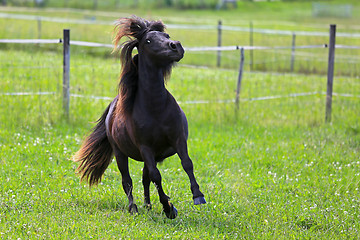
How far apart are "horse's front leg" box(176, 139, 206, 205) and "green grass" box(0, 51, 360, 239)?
39 cm

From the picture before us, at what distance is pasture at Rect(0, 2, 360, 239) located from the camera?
17.1ft

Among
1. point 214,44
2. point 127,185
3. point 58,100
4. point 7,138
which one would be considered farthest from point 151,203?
point 214,44

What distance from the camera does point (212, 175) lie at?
734 centimetres

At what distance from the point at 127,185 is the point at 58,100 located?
4.67 metres

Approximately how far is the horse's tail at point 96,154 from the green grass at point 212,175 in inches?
→ 9.2

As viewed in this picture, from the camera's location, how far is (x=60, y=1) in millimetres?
41000

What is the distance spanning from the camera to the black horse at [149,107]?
499 centimetres

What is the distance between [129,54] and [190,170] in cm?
141

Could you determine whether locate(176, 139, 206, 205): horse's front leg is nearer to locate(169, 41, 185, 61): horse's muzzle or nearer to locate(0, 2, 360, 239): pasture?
locate(0, 2, 360, 239): pasture

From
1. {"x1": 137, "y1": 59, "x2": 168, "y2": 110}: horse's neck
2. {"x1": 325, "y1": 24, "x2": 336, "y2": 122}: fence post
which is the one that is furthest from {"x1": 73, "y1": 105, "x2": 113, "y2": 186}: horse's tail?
{"x1": 325, "y1": 24, "x2": 336, "y2": 122}: fence post

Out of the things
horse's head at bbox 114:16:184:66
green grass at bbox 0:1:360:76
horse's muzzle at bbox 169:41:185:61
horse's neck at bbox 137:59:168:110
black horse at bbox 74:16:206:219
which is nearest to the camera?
horse's muzzle at bbox 169:41:185:61

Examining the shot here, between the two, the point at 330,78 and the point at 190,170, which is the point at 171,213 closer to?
the point at 190,170

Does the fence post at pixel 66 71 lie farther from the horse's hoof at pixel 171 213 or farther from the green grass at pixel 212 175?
the horse's hoof at pixel 171 213

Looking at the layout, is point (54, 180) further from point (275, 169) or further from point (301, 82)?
point (301, 82)
